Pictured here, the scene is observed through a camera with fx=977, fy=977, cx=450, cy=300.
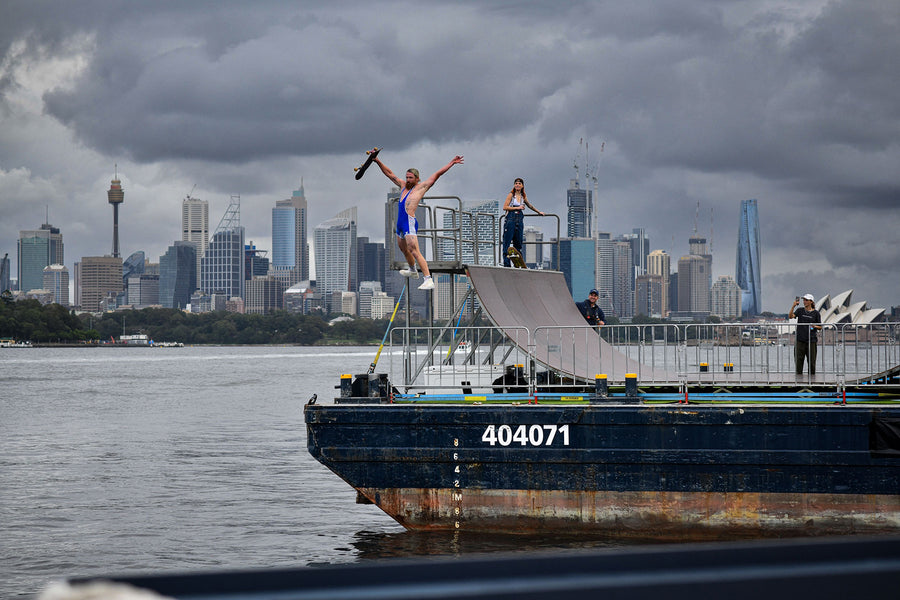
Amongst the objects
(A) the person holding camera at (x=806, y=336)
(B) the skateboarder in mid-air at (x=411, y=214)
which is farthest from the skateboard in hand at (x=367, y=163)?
(A) the person holding camera at (x=806, y=336)

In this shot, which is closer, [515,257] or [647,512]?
[647,512]

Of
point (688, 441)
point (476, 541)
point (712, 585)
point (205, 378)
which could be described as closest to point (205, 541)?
point (476, 541)

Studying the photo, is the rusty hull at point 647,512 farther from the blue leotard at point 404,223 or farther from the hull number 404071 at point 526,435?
the blue leotard at point 404,223

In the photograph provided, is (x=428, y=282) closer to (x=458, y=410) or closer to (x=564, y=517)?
(x=458, y=410)

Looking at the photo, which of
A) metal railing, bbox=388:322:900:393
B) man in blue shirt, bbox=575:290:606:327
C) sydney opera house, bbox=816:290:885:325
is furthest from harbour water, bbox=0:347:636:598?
sydney opera house, bbox=816:290:885:325

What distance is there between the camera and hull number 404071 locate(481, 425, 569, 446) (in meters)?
12.3

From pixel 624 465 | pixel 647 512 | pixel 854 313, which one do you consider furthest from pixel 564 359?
pixel 854 313

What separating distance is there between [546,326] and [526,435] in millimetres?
2671

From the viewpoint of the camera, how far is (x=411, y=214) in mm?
14375

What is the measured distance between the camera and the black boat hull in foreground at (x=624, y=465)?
1167 centimetres

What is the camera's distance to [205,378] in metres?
94.2

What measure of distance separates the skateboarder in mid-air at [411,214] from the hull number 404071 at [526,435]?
2.62 metres

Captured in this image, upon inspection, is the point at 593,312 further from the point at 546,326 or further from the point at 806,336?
Answer: the point at 806,336

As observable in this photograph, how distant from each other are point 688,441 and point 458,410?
2.87m
